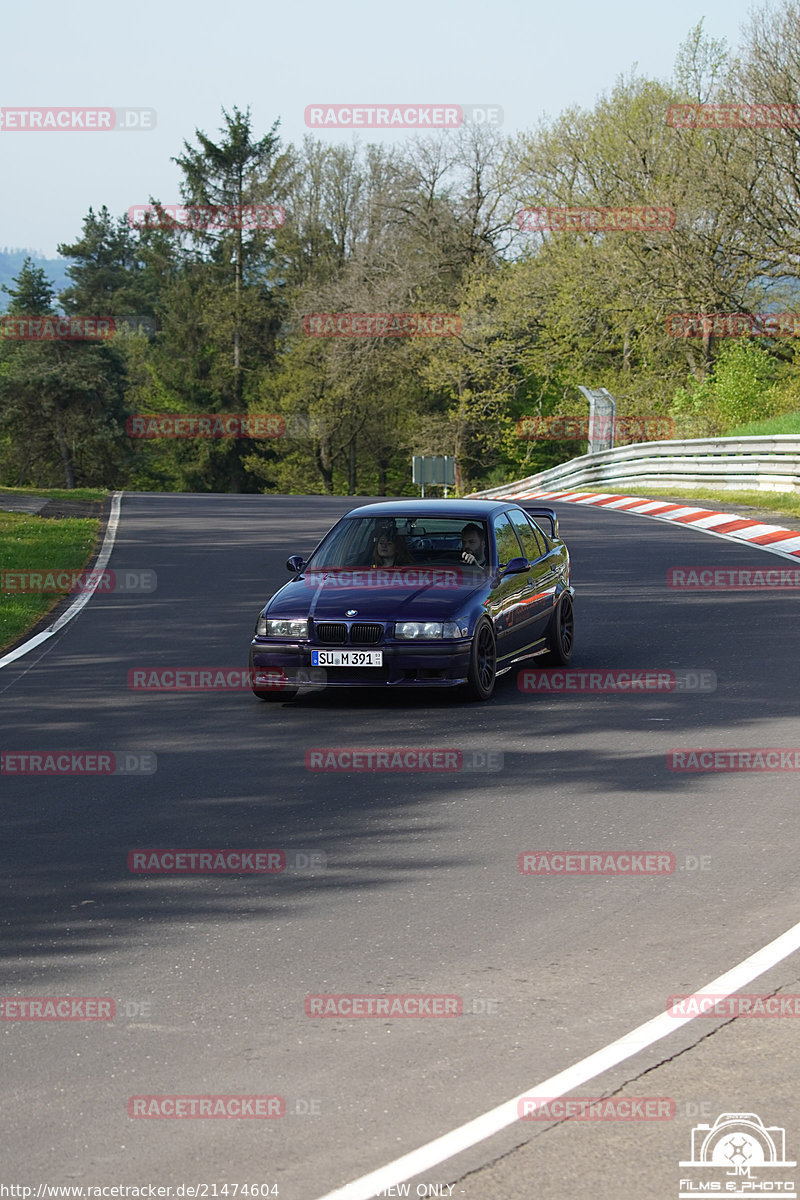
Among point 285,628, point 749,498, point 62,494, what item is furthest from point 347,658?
point 62,494

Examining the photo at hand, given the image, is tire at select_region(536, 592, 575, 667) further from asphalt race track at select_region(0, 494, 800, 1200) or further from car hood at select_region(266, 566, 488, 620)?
car hood at select_region(266, 566, 488, 620)

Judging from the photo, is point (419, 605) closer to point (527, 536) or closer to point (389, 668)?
point (389, 668)

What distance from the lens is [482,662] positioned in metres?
11.4

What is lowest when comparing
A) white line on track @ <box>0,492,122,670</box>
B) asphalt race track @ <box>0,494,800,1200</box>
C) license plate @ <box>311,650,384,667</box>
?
asphalt race track @ <box>0,494,800,1200</box>

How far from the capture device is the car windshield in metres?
12.4

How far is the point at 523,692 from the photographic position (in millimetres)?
12016

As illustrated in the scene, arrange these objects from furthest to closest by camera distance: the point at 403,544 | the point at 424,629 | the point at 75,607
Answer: the point at 75,607, the point at 403,544, the point at 424,629

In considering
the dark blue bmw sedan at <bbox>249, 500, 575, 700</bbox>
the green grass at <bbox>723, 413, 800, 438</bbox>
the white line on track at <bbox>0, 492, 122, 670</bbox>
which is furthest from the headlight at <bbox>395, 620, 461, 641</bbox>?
the green grass at <bbox>723, 413, 800, 438</bbox>

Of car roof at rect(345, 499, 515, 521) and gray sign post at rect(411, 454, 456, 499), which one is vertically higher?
car roof at rect(345, 499, 515, 521)

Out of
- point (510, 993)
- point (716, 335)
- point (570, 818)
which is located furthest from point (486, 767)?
point (716, 335)

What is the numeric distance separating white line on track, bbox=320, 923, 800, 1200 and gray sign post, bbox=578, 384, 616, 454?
36.0 metres

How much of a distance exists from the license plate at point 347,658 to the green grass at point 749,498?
16141 mm

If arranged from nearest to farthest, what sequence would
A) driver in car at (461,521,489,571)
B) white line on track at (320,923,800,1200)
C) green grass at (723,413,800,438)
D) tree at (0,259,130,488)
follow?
white line on track at (320,923,800,1200)
driver in car at (461,521,489,571)
green grass at (723,413,800,438)
tree at (0,259,130,488)

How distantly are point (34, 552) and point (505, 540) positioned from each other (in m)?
10.9
